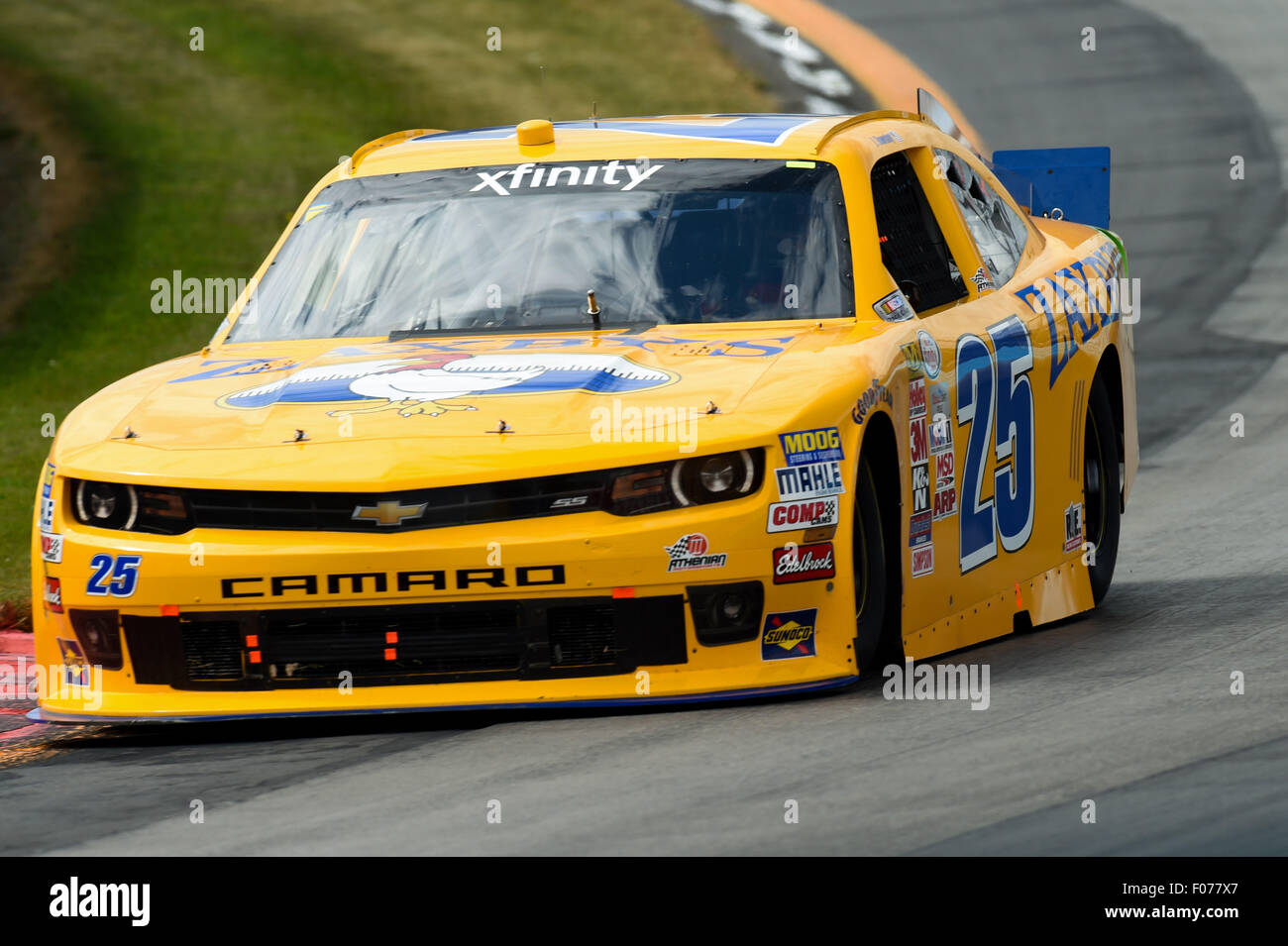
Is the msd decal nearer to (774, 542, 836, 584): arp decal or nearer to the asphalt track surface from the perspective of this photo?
(774, 542, 836, 584): arp decal

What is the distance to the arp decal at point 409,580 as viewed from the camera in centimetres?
568

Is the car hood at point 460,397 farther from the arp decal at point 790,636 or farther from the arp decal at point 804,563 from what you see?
the arp decal at point 790,636

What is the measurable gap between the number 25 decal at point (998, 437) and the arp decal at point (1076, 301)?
28cm

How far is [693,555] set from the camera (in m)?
5.71

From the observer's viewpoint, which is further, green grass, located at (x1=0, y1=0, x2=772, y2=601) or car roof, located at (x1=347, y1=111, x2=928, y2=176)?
green grass, located at (x1=0, y1=0, x2=772, y2=601)

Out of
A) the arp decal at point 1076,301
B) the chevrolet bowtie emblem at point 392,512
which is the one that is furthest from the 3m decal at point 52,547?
the arp decal at point 1076,301

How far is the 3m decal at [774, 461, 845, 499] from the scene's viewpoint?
18.9 feet

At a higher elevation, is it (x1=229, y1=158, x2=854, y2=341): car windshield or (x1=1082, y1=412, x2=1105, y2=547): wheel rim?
(x1=229, y1=158, x2=854, y2=341): car windshield

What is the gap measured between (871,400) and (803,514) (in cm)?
49

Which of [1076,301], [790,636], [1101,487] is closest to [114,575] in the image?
[790,636]

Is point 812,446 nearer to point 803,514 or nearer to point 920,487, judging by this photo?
point 803,514

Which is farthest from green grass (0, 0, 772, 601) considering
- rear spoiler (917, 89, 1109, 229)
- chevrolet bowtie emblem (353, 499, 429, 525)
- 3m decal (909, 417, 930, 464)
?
3m decal (909, 417, 930, 464)

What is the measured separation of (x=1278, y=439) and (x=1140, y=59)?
41.8 feet
